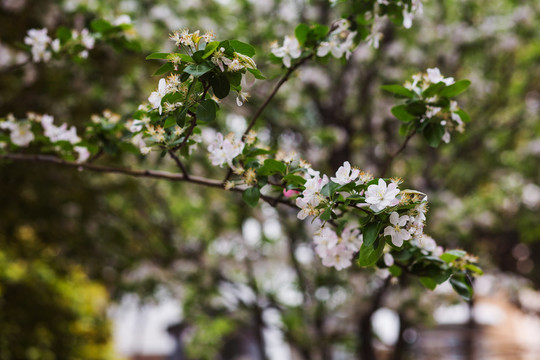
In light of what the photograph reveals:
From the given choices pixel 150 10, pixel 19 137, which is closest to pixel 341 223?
pixel 19 137

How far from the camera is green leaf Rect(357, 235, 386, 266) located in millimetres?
1264

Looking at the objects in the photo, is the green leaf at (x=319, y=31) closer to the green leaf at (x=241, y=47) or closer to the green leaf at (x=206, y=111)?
the green leaf at (x=241, y=47)

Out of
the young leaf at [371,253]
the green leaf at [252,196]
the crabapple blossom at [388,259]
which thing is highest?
the green leaf at [252,196]

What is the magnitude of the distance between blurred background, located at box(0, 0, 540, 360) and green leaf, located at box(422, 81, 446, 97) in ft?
7.73

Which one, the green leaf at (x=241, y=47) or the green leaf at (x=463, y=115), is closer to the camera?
the green leaf at (x=241, y=47)

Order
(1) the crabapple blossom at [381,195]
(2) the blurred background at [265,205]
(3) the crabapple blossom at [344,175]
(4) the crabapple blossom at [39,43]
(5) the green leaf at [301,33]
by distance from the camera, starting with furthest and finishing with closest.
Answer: (2) the blurred background at [265,205] < (4) the crabapple blossom at [39,43] < (5) the green leaf at [301,33] < (3) the crabapple blossom at [344,175] < (1) the crabapple blossom at [381,195]

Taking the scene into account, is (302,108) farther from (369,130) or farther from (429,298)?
(429,298)

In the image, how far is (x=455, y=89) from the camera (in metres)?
1.63

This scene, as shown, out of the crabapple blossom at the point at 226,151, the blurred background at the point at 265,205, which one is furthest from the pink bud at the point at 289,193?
the blurred background at the point at 265,205

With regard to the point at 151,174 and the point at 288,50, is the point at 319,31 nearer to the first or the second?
the point at 288,50

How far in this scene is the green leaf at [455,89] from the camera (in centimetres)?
160

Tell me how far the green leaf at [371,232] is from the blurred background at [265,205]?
286 centimetres

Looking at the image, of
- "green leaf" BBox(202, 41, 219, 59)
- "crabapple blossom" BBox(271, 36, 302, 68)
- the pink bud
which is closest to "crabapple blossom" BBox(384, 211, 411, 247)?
the pink bud

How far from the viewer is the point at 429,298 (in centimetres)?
459
